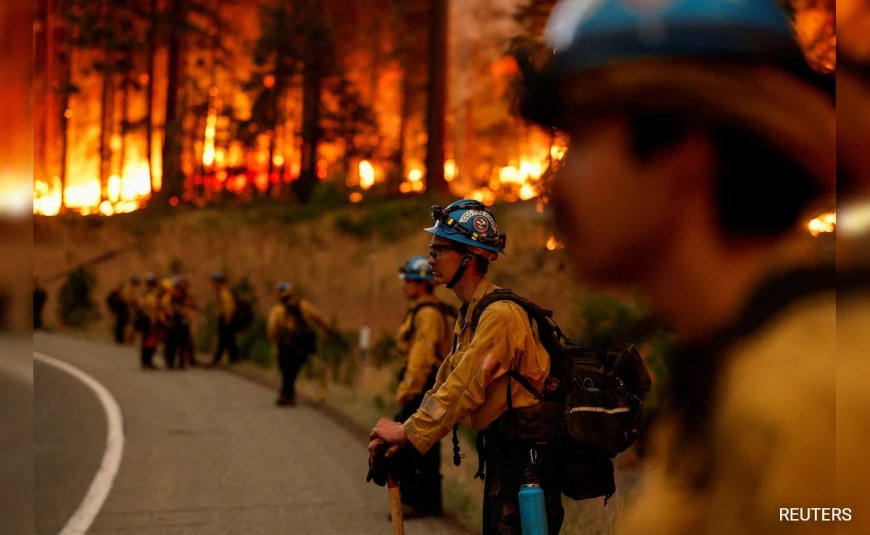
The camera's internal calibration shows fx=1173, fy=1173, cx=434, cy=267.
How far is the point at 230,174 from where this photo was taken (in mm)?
52562

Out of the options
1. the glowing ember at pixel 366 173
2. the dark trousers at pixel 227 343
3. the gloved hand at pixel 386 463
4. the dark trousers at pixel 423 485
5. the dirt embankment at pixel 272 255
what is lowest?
the dark trousers at pixel 423 485

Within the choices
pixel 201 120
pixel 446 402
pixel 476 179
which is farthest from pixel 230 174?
pixel 446 402

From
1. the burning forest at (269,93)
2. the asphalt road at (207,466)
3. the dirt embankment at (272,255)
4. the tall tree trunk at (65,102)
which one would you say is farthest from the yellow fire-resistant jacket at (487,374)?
the tall tree trunk at (65,102)

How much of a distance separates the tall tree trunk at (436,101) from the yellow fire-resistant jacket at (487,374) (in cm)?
2811

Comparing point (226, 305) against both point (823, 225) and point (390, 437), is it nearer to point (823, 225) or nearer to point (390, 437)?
point (390, 437)

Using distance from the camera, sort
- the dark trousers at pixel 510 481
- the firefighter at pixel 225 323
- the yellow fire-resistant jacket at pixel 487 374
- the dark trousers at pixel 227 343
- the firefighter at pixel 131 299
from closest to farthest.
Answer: the yellow fire-resistant jacket at pixel 487 374 < the dark trousers at pixel 510 481 < the firefighter at pixel 225 323 < the dark trousers at pixel 227 343 < the firefighter at pixel 131 299

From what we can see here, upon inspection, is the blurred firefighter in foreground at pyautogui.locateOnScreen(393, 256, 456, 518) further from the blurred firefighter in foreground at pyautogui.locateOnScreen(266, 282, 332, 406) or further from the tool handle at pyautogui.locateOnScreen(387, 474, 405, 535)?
the blurred firefighter in foreground at pyautogui.locateOnScreen(266, 282, 332, 406)

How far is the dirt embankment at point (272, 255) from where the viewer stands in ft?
78.2

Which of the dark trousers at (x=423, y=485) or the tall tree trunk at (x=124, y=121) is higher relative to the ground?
the tall tree trunk at (x=124, y=121)

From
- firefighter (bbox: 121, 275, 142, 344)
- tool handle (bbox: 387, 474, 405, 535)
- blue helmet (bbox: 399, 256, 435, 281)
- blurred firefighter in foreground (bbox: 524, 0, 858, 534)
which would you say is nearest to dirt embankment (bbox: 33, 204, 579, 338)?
firefighter (bbox: 121, 275, 142, 344)

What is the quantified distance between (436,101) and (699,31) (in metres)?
31.7

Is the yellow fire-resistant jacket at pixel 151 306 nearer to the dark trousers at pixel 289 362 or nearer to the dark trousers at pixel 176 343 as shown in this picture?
the dark trousers at pixel 176 343

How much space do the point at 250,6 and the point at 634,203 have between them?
5481 centimetres

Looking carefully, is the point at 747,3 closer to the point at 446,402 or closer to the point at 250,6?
the point at 446,402
